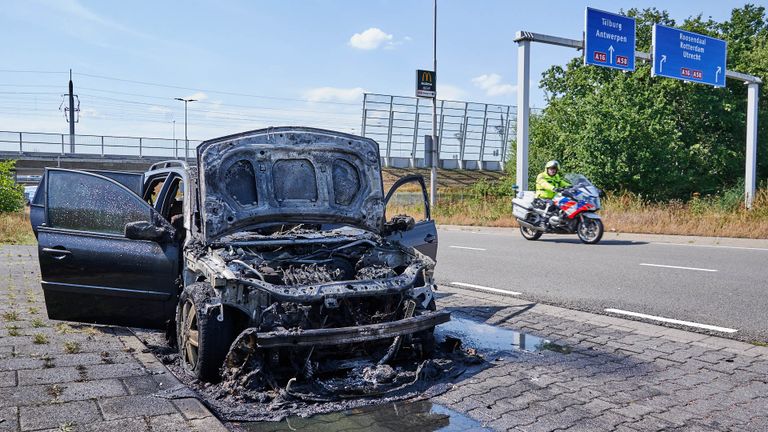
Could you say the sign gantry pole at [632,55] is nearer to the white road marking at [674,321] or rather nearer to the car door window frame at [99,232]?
the white road marking at [674,321]

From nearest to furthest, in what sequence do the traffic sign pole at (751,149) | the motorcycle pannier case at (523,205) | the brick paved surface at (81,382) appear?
the brick paved surface at (81,382)
the motorcycle pannier case at (523,205)
the traffic sign pole at (751,149)

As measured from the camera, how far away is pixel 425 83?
27.5m

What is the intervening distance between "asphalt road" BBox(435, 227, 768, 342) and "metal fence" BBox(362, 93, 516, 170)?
29.0 meters

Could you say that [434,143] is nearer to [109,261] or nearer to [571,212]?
[571,212]

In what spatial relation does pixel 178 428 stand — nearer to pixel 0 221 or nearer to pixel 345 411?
A: pixel 345 411

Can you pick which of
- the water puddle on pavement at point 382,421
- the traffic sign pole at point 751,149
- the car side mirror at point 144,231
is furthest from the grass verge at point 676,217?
the car side mirror at point 144,231

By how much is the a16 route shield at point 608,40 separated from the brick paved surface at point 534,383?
13901 mm

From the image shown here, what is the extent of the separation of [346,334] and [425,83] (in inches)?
948

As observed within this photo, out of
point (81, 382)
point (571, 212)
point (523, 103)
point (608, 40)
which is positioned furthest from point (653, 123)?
point (81, 382)

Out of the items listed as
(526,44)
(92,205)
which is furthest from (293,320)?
(526,44)

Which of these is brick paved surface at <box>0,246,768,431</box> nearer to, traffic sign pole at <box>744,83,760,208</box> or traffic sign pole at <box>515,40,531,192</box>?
traffic sign pole at <box>515,40,531,192</box>

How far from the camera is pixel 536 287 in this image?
8781mm

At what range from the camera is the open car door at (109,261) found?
541cm

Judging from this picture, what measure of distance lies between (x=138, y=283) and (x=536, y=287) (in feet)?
17.0
